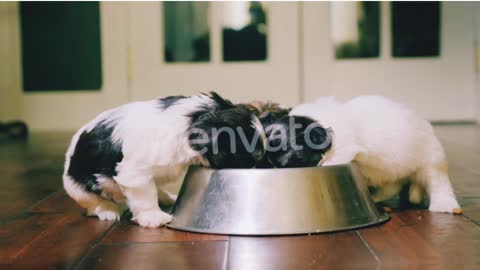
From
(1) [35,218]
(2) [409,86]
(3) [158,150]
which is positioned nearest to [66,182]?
(1) [35,218]

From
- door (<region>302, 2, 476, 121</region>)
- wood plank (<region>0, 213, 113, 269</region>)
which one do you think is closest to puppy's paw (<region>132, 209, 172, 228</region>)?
wood plank (<region>0, 213, 113, 269</region>)

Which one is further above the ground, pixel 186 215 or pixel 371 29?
pixel 371 29

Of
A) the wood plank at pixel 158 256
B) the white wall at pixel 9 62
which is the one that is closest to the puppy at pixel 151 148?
the wood plank at pixel 158 256

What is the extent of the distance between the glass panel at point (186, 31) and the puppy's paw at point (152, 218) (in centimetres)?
320

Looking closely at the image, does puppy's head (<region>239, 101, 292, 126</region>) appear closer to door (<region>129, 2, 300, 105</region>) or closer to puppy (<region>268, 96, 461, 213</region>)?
puppy (<region>268, 96, 461, 213</region>)

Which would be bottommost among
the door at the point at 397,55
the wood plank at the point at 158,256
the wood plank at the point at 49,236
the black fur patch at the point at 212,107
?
the wood plank at the point at 49,236

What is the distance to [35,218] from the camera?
6.95ft

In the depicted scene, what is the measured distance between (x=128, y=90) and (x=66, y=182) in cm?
319

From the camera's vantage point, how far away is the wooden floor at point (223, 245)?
1493 millimetres

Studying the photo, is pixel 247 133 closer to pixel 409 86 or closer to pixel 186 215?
pixel 186 215

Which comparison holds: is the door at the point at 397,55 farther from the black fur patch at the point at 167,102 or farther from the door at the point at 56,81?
the black fur patch at the point at 167,102

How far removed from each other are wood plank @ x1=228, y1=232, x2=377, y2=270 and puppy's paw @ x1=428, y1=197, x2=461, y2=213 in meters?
0.45

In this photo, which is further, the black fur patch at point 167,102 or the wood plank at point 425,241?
the black fur patch at point 167,102

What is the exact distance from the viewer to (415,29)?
5.04 metres
